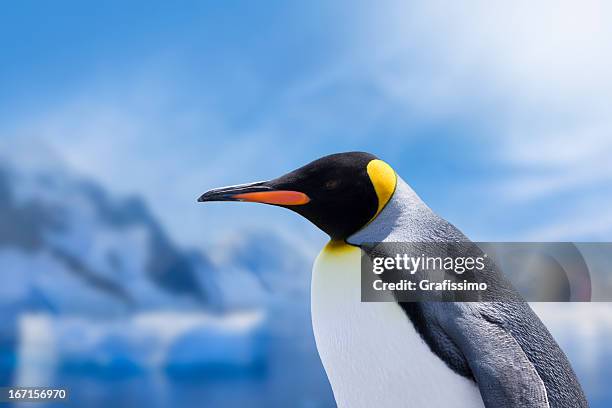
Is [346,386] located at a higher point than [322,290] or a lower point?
lower

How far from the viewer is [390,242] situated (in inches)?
66.9

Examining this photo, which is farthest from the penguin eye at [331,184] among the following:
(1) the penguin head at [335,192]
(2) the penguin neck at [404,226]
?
(2) the penguin neck at [404,226]

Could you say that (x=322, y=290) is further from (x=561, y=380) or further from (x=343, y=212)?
(x=561, y=380)

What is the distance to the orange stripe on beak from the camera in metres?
1.79

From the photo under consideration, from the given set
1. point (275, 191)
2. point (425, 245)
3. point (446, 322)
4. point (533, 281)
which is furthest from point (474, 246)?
point (533, 281)

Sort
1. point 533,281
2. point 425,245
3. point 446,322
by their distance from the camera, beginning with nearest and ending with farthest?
point 446,322, point 425,245, point 533,281

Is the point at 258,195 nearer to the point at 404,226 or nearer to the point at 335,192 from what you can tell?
the point at 335,192

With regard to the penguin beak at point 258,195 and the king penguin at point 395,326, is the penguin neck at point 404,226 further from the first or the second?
the penguin beak at point 258,195

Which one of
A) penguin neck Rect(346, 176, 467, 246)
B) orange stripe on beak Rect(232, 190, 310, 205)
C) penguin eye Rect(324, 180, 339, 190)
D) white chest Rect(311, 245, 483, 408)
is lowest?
white chest Rect(311, 245, 483, 408)

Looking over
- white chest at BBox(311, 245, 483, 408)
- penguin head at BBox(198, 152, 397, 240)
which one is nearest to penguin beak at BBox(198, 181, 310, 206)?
penguin head at BBox(198, 152, 397, 240)

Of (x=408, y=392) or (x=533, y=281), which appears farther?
(x=533, y=281)

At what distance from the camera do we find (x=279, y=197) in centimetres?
179

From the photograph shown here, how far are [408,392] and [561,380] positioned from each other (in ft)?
1.23

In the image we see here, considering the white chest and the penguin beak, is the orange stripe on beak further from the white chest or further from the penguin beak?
the white chest
